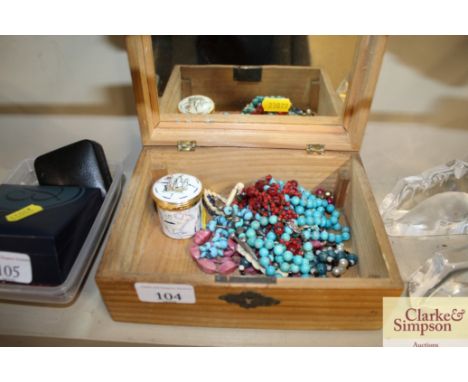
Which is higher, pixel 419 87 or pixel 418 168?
pixel 419 87

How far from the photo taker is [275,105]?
0.83m

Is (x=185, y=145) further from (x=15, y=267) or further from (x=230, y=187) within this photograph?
(x=15, y=267)

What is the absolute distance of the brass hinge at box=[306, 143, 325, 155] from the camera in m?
0.69

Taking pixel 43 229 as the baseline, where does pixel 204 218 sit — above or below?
below

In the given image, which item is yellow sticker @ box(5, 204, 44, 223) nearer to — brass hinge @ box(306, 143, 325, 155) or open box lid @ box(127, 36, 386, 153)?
open box lid @ box(127, 36, 386, 153)

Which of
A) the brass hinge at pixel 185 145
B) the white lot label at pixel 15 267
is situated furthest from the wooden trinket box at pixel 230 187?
the white lot label at pixel 15 267

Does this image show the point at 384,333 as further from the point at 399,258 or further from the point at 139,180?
the point at 139,180

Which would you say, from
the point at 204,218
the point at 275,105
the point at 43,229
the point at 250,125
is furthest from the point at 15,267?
the point at 275,105

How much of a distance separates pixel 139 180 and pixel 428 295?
53 centimetres

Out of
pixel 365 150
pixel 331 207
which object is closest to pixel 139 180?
pixel 331 207

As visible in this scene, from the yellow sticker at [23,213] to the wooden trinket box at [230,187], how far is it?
0.50 ft

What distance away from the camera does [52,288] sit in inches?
22.1

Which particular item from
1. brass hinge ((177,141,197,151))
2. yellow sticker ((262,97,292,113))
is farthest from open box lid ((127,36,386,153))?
yellow sticker ((262,97,292,113))

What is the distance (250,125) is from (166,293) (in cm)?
38
